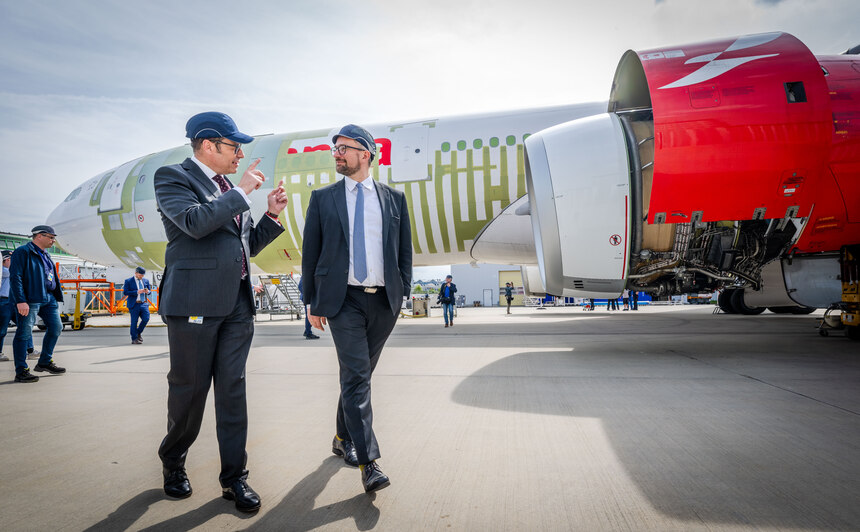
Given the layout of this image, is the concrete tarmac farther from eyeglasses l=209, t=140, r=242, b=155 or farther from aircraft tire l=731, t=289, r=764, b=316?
aircraft tire l=731, t=289, r=764, b=316

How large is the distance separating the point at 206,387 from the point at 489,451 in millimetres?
1502

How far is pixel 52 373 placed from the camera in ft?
17.5

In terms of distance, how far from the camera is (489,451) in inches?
99.4

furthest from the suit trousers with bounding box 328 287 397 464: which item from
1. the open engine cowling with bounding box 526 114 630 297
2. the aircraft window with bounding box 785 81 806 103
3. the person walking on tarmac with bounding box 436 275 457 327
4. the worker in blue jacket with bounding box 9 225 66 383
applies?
the person walking on tarmac with bounding box 436 275 457 327

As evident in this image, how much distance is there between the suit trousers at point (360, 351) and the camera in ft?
6.95

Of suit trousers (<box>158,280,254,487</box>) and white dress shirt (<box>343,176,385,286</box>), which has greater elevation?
white dress shirt (<box>343,176,385,286</box>)

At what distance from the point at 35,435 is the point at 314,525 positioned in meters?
2.39

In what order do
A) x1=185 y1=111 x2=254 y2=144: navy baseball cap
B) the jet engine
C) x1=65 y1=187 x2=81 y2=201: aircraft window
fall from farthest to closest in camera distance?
x1=65 y1=187 x2=81 y2=201: aircraft window < the jet engine < x1=185 y1=111 x2=254 y2=144: navy baseball cap

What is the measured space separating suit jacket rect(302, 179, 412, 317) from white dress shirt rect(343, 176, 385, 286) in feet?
0.09

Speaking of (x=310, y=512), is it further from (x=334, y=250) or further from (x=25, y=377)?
(x=25, y=377)

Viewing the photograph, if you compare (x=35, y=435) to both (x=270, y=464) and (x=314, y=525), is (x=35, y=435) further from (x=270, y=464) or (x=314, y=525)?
(x=314, y=525)

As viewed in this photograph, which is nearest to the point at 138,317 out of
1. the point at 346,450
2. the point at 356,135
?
the point at 346,450

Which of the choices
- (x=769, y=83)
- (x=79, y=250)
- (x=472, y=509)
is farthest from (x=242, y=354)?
(x=79, y=250)

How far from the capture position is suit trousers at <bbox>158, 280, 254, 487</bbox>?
6.73 ft
